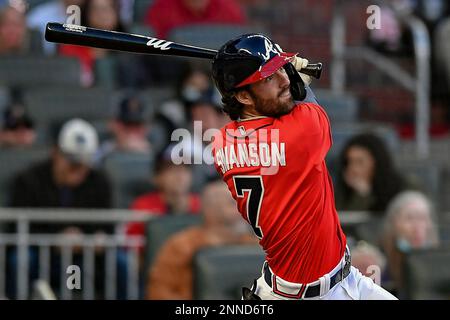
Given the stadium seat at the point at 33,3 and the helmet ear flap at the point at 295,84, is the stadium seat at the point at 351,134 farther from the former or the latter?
the helmet ear flap at the point at 295,84

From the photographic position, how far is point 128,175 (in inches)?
355

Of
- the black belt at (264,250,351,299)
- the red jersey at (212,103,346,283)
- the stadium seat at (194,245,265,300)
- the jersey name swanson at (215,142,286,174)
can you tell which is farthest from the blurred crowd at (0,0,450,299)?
the jersey name swanson at (215,142,286,174)

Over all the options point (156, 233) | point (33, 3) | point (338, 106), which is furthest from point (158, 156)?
point (33, 3)

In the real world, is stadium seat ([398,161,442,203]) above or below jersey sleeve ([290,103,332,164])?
below

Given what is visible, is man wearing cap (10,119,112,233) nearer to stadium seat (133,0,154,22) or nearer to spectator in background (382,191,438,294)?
spectator in background (382,191,438,294)

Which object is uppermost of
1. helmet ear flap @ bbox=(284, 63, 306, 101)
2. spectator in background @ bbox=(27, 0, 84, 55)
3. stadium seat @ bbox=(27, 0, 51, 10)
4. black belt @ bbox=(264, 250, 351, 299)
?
stadium seat @ bbox=(27, 0, 51, 10)

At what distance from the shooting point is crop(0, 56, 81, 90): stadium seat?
32.4 ft

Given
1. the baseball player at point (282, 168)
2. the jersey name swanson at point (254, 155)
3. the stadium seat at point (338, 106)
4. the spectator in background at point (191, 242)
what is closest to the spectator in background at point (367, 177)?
the spectator in background at point (191, 242)

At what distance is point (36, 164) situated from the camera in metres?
8.75

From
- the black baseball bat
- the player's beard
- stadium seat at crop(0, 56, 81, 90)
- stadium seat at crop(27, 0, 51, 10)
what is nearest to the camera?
the player's beard

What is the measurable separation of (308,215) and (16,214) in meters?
3.25

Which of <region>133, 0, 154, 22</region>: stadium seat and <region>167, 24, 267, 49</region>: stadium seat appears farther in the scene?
<region>133, 0, 154, 22</region>: stadium seat
